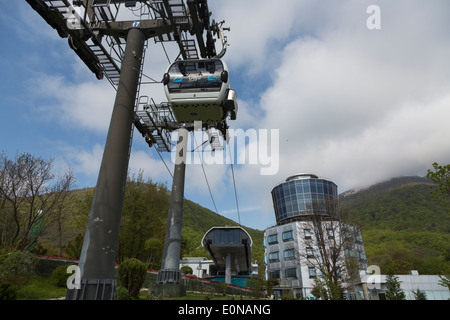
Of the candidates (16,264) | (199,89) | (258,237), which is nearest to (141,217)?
(16,264)

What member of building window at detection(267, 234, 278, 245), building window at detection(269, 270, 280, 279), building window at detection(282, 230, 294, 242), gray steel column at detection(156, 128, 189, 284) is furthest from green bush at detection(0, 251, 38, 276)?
building window at detection(267, 234, 278, 245)

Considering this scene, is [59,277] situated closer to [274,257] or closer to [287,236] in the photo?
[287,236]

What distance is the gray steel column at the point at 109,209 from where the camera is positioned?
7.08 metres

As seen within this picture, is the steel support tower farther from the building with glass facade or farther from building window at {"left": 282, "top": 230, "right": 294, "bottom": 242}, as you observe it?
building window at {"left": 282, "top": 230, "right": 294, "bottom": 242}

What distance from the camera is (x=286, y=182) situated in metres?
92.5

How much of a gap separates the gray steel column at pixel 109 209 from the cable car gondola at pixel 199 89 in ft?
6.60

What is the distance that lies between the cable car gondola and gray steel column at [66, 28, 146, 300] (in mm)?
2011

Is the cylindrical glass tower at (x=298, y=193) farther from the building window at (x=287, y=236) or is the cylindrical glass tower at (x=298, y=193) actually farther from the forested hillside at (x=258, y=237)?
the forested hillside at (x=258, y=237)

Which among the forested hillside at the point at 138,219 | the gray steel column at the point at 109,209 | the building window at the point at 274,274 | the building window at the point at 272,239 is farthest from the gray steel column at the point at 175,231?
the building window at the point at 272,239

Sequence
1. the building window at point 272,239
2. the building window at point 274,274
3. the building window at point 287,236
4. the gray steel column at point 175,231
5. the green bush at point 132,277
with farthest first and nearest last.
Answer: the building window at point 272,239, the building window at point 287,236, the building window at point 274,274, the gray steel column at point 175,231, the green bush at point 132,277

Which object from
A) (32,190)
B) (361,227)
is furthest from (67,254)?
(361,227)

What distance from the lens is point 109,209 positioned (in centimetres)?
767

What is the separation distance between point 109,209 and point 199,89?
5.89m
